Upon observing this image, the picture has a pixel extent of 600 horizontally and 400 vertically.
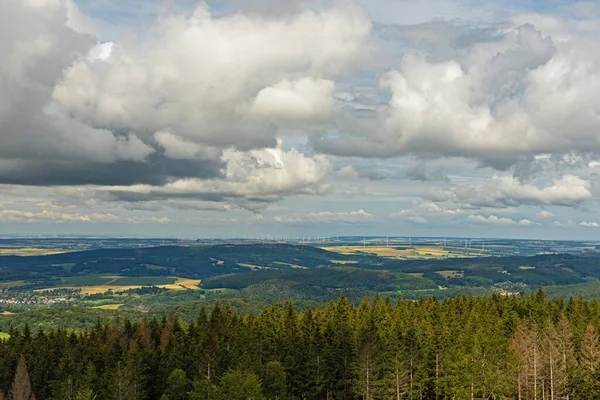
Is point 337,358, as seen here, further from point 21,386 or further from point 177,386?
point 21,386

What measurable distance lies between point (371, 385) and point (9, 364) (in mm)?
68663

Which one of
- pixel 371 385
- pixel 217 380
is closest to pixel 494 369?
pixel 371 385

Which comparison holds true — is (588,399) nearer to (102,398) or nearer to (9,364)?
(102,398)

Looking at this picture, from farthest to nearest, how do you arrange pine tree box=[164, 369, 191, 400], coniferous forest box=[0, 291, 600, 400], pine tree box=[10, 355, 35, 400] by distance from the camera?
pine tree box=[164, 369, 191, 400] < pine tree box=[10, 355, 35, 400] < coniferous forest box=[0, 291, 600, 400]

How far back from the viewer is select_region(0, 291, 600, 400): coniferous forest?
83.9 meters

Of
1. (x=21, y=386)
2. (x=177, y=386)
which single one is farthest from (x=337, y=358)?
(x=21, y=386)

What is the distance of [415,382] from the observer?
92000mm

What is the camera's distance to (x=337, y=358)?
4067 inches

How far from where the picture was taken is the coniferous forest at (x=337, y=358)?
8388cm

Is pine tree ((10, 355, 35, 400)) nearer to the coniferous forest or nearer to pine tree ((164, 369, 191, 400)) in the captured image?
the coniferous forest

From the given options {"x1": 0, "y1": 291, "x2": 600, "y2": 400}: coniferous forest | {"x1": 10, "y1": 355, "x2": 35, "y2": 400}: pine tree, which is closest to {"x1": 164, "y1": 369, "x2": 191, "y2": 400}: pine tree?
{"x1": 0, "y1": 291, "x2": 600, "y2": 400}: coniferous forest

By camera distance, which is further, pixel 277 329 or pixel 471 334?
pixel 277 329

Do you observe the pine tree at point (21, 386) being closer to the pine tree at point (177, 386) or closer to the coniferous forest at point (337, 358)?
the coniferous forest at point (337, 358)

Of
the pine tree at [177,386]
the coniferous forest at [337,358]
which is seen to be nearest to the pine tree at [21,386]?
the coniferous forest at [337,358]
